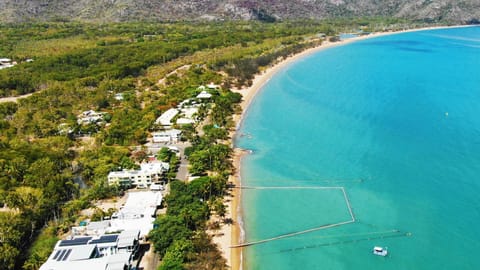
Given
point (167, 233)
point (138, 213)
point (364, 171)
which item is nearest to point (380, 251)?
point (364, 171)

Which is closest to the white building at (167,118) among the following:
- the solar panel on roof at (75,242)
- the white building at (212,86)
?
the white building at (212,86)

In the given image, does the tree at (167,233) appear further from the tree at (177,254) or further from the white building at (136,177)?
the white building at (136,177)

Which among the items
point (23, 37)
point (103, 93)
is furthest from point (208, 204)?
point (23, 37)

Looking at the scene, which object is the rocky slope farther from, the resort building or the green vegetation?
the resort building

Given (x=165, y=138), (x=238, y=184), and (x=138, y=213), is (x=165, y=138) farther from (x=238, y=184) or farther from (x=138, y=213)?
(x=138, y=213)

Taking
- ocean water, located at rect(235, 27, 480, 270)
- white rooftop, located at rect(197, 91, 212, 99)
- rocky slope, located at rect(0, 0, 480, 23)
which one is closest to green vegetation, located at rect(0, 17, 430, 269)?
white rooftop, located at rect(197, 91, 212, 99)
